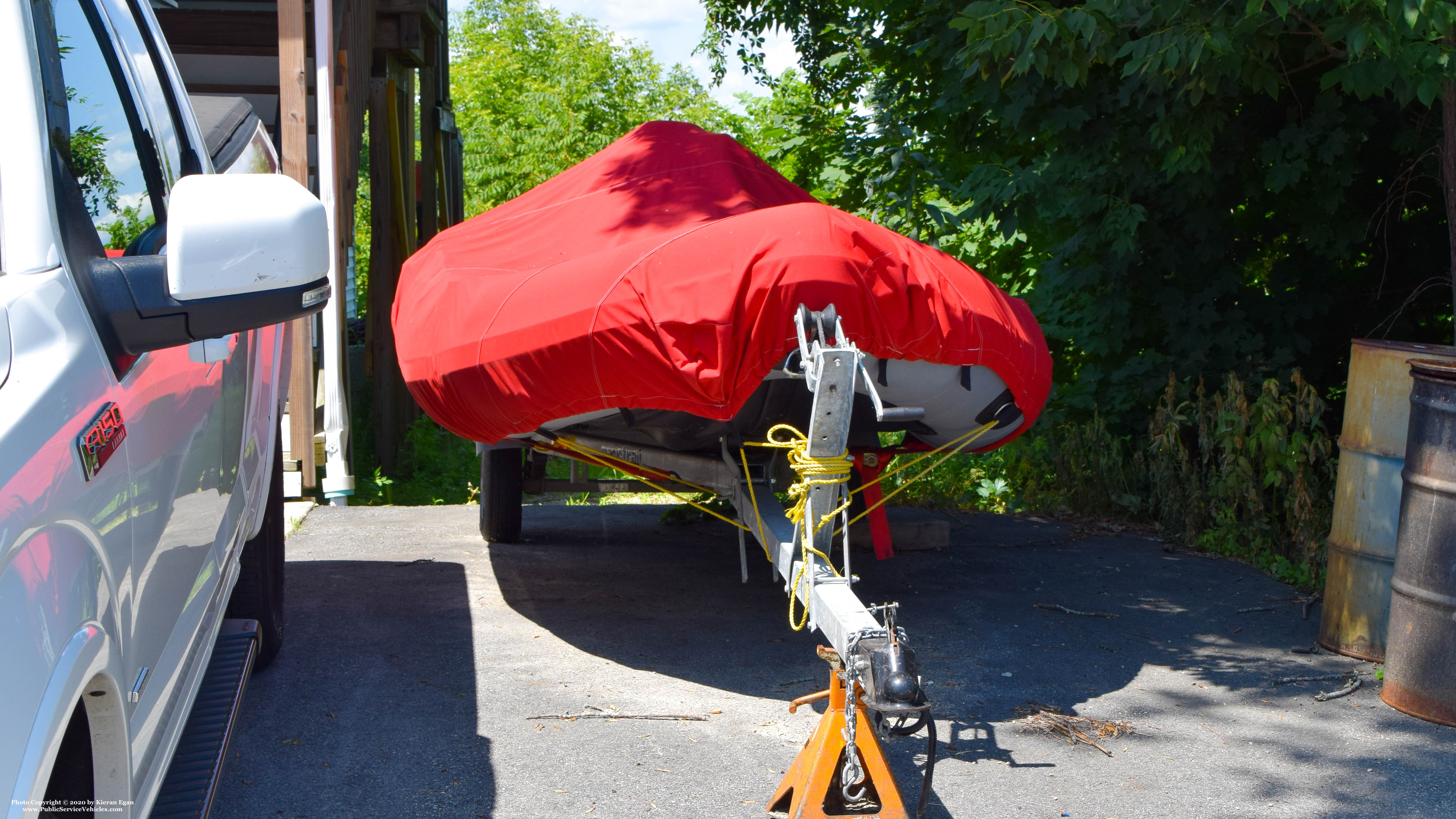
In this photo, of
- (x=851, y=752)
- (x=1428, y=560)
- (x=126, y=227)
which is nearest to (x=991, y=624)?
(x=1428, y=560)

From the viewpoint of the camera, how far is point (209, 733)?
8.92ft

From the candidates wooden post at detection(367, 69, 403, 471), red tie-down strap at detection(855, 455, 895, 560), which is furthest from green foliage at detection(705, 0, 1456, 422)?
wooden post at detection(367, 69, 403, 471)

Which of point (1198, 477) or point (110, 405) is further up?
point (110, 405)

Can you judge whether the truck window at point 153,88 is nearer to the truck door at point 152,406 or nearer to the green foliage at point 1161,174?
the truck door at point 152,406

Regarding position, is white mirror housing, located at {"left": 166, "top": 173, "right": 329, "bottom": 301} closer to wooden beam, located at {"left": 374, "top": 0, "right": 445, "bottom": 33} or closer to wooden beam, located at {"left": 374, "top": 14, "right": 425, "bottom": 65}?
wooden beam, located at {"left": 374, "top": 0, "right": 445, "bottom": 33}

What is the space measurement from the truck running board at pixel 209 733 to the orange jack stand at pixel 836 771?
1368 millimetres

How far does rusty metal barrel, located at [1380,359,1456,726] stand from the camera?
3.94 meters

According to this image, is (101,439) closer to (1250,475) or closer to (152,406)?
(152,406)

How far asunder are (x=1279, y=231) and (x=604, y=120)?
17622 mm

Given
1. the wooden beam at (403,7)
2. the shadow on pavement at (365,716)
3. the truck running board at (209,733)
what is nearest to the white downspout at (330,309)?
the shadow on pavement at (365,716)

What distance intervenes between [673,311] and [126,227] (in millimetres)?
1551

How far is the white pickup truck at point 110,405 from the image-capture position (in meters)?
1.47

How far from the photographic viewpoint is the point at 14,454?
1.43 m

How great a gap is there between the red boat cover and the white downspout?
2.25m
